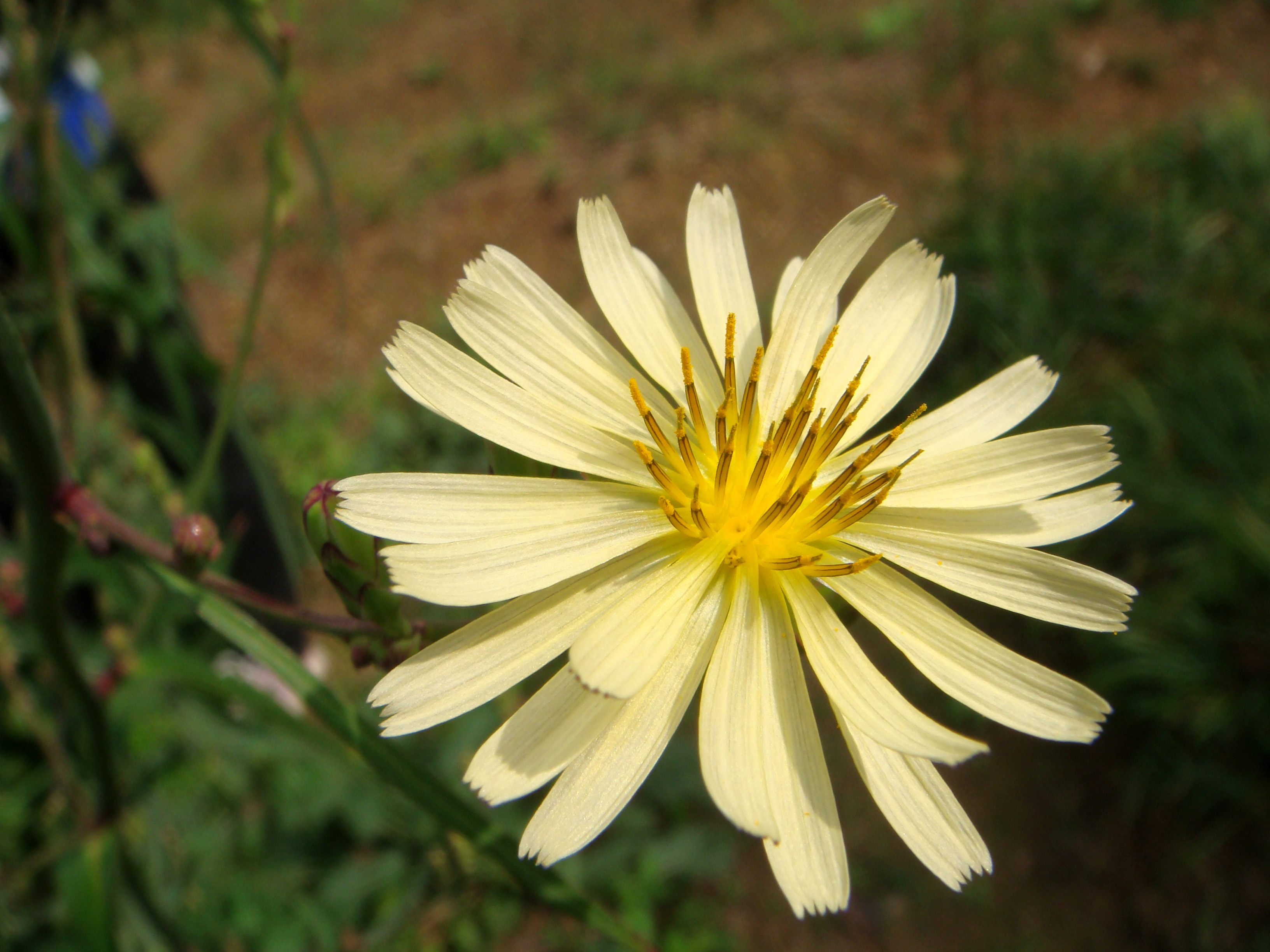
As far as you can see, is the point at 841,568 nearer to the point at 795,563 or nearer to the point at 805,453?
the point at 795,563

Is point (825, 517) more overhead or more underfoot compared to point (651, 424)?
more underfoot

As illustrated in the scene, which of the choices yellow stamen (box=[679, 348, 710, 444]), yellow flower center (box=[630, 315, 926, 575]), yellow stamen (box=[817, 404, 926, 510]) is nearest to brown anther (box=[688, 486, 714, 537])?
yellow flower center (box=[630, 315, 926, 575])

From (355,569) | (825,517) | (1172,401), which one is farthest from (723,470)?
(1172,401)

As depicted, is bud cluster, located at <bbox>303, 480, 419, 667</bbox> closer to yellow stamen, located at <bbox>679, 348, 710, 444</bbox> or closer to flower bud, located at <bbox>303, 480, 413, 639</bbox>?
flower bud, located at <bbox>303, 480, 413, 639</bbox>

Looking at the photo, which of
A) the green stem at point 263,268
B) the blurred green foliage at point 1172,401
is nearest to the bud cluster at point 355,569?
the green stem at point 263,268

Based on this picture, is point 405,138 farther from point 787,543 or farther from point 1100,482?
point 787,543

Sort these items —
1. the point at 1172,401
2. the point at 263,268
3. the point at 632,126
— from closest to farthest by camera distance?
the point at 263,268, the point at 1172,401, the point at 632,126
